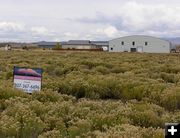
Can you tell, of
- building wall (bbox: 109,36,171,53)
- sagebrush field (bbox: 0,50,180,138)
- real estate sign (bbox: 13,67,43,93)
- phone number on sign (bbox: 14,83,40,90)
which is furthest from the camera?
building wall (bbox: 109,36,171,53)

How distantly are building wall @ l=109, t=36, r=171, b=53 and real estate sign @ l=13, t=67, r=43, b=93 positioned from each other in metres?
89.8

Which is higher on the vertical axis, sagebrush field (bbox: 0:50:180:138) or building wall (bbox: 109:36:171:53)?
building wall (bbox: 109:36:171:53)

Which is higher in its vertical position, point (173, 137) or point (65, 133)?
point (173, 137)

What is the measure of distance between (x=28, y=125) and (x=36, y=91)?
12.9 ft

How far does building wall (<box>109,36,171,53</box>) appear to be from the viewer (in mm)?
100000

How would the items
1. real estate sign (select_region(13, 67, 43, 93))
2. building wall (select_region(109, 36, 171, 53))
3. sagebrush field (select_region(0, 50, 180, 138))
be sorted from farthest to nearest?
building wall (select_region(109, 36, 171, 53))
real estate sign (select_region(13, 67, 43, 93))
sagebrush field (select_region(0, 50, 180, 138))

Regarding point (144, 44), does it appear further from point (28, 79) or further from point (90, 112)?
point (90, 112)

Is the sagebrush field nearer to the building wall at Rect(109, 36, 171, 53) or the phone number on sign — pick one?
the phone number on sign

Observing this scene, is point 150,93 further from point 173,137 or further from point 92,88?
point 173,137

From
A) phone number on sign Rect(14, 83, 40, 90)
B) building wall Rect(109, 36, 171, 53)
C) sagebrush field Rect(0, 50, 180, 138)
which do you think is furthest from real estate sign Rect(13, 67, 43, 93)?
building wall Rect(109, 36, 171, 53)

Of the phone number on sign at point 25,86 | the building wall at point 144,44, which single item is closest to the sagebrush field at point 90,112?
the phone number on sign at point 25,86

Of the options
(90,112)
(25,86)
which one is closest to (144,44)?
(25,86)

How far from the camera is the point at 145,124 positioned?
8508mm

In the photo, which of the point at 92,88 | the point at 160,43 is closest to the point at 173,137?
the point at 92,88
